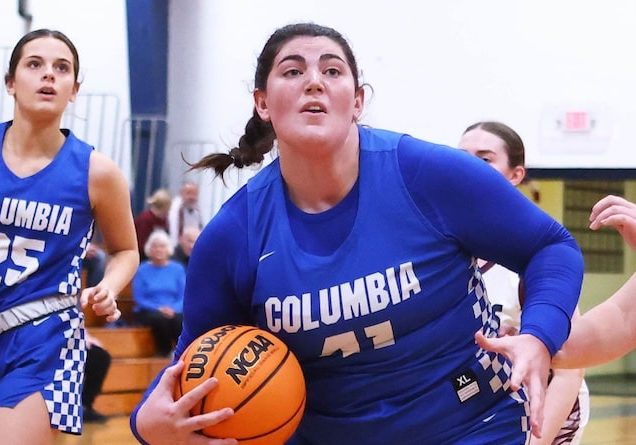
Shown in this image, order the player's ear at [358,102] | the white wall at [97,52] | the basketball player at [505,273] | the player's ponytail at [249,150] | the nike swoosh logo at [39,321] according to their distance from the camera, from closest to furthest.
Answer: the player's ear at [358,102] → the player's ponytail at [249,150] → the nike swoosh logo at [39,321] → the basketball player at [505,273] → the white wall at [97,52]

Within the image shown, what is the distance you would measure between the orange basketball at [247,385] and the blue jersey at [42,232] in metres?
1.37

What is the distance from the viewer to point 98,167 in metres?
3.96

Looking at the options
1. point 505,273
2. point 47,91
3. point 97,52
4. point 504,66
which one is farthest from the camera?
point 97,52

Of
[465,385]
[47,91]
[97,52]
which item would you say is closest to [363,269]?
[465,385]

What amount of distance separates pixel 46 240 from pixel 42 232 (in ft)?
0.11

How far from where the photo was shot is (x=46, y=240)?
3764mm

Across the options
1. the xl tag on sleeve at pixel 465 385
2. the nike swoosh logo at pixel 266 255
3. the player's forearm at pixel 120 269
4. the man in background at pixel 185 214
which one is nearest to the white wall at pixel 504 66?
the man in background at pixel 185 214

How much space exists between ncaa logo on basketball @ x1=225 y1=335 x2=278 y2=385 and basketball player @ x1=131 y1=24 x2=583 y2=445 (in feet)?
0.26

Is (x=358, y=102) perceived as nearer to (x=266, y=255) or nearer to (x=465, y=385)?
(x=266, y=255)

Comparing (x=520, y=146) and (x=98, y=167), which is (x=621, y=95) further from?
(x=98, y=167)

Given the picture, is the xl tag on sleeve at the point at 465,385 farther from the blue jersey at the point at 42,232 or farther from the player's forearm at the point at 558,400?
the blue jersey at the point at 42,232

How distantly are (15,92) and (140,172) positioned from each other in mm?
8386

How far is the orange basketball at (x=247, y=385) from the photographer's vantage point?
2.46 meters

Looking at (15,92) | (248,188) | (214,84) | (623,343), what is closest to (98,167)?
(15,92)
